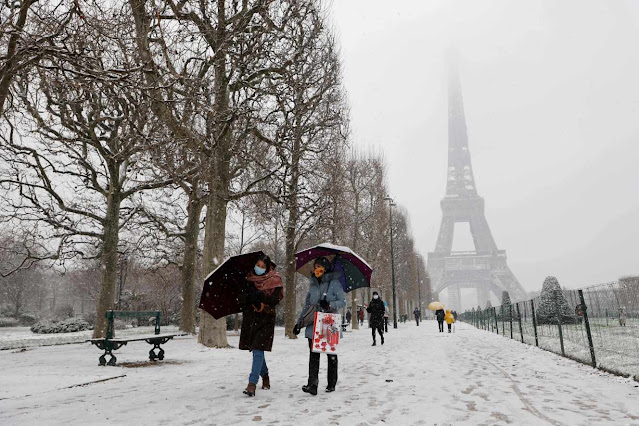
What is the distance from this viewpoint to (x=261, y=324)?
17.9ft

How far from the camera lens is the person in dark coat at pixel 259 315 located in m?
5.39

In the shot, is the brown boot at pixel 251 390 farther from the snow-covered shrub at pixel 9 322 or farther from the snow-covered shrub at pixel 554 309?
the snow-covered shrub at pixel 9 322

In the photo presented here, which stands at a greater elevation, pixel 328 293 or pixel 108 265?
A: pixel 108 265

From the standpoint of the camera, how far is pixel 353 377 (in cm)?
702

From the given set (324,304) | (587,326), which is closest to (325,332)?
(324,304)

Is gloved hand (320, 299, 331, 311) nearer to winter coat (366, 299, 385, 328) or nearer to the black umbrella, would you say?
the black umbrella

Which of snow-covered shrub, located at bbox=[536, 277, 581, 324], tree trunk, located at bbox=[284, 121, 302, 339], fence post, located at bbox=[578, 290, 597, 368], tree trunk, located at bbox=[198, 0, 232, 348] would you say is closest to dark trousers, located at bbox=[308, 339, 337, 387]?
fence post, located at bbox=[578, 290, 597, 368]

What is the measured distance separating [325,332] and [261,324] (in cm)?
82

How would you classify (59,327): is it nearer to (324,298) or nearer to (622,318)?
(324,298)

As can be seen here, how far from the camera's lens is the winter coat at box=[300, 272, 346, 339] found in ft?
18.8

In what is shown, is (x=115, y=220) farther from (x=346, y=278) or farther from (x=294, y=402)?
(x=294, y=402)

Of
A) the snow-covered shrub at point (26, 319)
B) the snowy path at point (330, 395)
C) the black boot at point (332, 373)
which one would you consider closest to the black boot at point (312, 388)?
the snowy path at point (330, 395)

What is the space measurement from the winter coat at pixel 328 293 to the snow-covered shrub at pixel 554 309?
18.4 feet

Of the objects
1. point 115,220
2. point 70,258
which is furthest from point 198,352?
point 70,258
